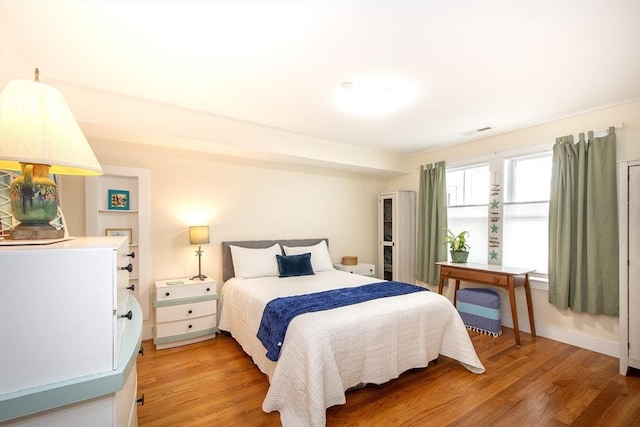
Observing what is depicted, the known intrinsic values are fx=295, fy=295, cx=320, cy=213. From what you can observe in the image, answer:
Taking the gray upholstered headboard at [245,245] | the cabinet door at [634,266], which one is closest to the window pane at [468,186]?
the cabinet door at [634,266]

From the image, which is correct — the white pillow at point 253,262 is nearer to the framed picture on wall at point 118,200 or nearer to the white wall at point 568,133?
the framed picture on wall at point 118,200

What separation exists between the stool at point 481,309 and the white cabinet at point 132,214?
3763mm

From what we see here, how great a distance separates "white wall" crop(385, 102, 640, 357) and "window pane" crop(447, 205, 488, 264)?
0.61 metres

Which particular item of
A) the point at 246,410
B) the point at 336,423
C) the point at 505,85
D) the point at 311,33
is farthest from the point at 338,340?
the point at 505,85

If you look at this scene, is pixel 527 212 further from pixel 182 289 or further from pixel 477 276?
pixel 182 289

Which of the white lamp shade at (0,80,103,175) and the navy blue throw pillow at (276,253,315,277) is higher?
the white lamp shade at (0,80,103,175)

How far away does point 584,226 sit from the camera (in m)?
3.05

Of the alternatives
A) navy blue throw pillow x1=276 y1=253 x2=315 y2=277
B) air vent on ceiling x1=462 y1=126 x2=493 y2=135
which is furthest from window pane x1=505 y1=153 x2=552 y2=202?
navy blue throw pillow x1=276 y1=253 x2=315 y2=277

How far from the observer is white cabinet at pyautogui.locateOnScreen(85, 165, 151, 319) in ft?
10.5

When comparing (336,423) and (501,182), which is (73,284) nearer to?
(336,423)

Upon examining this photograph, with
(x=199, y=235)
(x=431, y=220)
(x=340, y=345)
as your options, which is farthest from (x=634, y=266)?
(x=199, y=235)

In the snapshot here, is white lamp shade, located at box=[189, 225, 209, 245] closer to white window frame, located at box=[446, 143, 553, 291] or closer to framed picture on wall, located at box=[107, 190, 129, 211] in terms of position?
framed picture on wall, located at box=[107, 190, 129, 211]

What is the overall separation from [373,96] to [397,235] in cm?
268

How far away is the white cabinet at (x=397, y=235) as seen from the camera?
15.6ft
